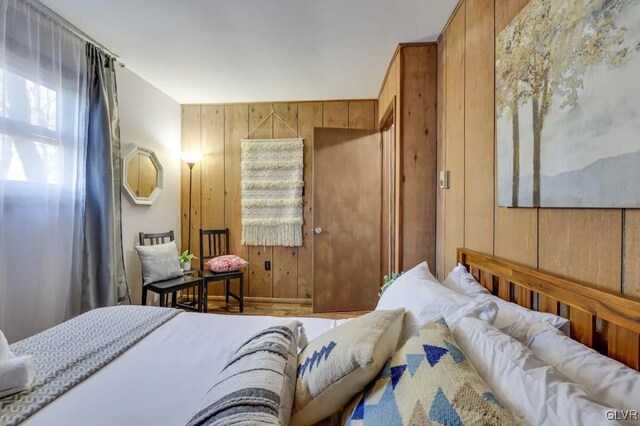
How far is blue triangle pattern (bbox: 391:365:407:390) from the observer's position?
2.15 ft

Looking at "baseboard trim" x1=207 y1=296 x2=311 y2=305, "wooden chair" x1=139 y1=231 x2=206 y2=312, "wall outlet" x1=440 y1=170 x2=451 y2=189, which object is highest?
"wall outlet" x1=440 y1=170 x2=451 y2=189

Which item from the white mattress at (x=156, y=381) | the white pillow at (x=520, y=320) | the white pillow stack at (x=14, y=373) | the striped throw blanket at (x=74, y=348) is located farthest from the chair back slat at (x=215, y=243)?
the white pillow at (x=520, y=320)

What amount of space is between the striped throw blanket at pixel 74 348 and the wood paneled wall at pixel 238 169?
2.00 m

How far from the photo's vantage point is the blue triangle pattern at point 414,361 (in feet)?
2.12

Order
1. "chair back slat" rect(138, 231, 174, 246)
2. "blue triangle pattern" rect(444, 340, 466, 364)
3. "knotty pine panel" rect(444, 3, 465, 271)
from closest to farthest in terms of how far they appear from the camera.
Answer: "blue triangle pattern" rect(444, 340, 466, 364) < "knotty pine panel" rect(444, 3, 465, 271) < "chair back slat" rect(138, 231, 174, 246)

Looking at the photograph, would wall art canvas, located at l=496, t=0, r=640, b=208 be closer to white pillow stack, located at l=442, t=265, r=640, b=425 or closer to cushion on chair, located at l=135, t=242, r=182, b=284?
white pillow stack, located at l=442, t=265, r=640, b=425

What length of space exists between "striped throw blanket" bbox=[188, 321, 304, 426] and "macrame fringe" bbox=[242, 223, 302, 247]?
2538 mm

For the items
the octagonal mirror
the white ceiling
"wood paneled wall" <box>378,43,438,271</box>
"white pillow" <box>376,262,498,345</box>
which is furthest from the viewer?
the octagonal mirror

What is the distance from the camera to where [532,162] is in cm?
104

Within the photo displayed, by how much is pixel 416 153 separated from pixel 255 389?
75.8 inches

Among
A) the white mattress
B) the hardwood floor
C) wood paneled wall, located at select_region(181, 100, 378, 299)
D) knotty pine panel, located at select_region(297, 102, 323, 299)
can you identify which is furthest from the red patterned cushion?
the white mattress

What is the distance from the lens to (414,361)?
A: 0.67 m

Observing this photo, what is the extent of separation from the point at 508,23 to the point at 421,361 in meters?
1.41

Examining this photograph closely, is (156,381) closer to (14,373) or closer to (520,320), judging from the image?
(14,373)
